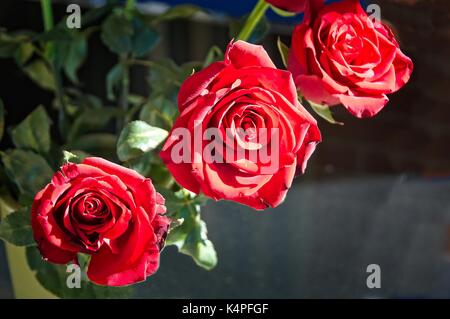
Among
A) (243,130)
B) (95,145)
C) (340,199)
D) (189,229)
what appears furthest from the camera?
(340,199)

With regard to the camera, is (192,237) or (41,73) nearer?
(192,237)

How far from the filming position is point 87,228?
0.38 meters

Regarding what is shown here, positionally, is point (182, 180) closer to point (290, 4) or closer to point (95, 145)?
point (290, 4)

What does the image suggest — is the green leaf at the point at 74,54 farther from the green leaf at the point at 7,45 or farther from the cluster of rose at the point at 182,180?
the cluster of rose at the point at 182,180

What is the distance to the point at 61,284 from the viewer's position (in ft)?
1.75

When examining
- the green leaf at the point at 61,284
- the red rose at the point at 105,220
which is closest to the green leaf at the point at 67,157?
the red rose at the point at 105,220

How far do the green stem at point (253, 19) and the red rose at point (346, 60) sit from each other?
82 mm

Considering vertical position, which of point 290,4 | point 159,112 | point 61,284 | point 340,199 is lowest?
point 340,199

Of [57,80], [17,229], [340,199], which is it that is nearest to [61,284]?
[17,229]

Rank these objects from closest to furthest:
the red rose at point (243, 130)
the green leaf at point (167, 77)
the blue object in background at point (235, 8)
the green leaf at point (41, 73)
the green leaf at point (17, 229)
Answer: the red rose at point (243, 130)
the green leaf at point (17, 229)
the green leaf at point (167, 77)
the green leaf at point (41, 73)
the blue object in background at point (235, 8)

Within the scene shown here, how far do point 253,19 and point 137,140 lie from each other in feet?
0.45

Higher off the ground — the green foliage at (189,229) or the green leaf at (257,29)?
the green leaf at (257,29)

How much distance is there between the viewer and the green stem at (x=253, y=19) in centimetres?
51

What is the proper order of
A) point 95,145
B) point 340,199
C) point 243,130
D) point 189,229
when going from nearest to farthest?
point 243,130 < point 189,229 < point 95,145 < point 340,199
